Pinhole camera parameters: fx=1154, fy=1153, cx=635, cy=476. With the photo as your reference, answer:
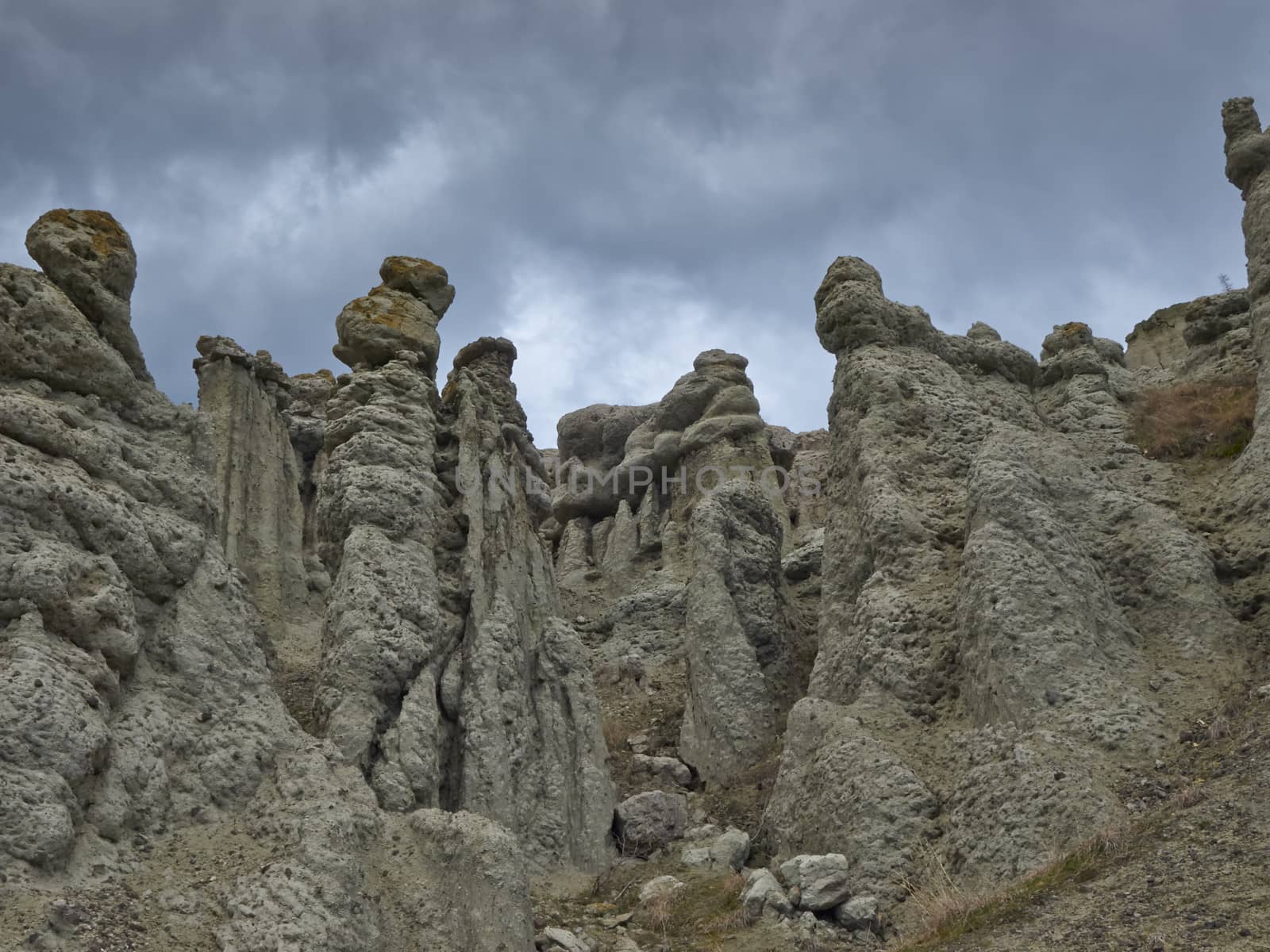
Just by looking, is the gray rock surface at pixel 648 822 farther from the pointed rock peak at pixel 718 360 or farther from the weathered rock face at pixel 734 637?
the pointed rock peak at pixel 718 360

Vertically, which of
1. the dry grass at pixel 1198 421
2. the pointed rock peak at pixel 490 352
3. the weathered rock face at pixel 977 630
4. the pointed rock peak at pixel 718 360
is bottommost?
the weathered rock face at pixel 977 630

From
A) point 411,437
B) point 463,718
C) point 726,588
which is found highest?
point 411,437

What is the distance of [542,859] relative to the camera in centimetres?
1252

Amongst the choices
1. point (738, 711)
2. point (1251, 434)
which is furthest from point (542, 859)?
point (1251, 434)

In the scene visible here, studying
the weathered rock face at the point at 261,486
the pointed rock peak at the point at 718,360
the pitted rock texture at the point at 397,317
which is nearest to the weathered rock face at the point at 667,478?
the pointed rock peak at the point at 718,360

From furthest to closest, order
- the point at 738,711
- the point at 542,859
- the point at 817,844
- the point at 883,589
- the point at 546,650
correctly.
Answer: the point at 738,711 → the point at 546,650 → the point at 883,589 → the point at 542,859 → the point at 817,844

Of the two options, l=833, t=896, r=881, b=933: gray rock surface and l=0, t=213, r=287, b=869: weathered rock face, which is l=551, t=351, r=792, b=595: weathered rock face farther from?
l=0, t=213, r=287, b=869: weathered rock face

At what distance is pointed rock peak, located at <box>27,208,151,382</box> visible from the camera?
446 inches

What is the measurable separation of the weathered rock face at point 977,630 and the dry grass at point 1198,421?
66 centimetres

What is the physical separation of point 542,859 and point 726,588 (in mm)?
6432

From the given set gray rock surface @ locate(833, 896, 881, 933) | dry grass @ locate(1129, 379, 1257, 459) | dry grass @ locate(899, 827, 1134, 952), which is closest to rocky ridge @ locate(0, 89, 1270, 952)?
gray rock surface @ locate(833, 896, 881, 933)

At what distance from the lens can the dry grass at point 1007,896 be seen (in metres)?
8.16

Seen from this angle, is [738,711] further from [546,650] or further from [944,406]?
[944,406]

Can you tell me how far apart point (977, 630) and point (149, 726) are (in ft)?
26.0
